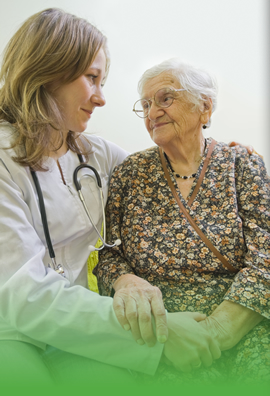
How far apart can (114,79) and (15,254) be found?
0.76 meters

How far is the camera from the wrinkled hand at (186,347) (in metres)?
0.85

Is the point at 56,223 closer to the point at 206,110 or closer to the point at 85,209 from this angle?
the point at 85,209

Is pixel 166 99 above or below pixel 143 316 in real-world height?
above

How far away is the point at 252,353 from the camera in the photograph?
0.93 m

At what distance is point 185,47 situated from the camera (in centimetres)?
123

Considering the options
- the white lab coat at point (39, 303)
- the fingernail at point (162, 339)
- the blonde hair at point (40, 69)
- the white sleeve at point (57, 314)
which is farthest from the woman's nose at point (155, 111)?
the fingernail at point (162, 339)

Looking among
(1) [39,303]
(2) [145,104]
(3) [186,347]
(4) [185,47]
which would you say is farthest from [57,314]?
(4) [185,47]

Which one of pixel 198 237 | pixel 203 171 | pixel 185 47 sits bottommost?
pixel 198 237

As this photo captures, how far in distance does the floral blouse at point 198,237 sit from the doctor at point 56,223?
9 centimetres

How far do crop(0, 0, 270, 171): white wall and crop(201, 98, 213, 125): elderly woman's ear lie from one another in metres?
0.08

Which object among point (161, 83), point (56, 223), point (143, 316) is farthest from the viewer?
point (161, 83)

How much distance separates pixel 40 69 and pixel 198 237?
72 cm

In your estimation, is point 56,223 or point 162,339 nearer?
point 162,339

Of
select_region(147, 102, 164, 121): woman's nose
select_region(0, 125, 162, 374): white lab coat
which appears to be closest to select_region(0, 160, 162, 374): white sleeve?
select_region(0, 125, 162, 374): white lab coat
